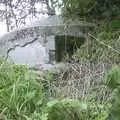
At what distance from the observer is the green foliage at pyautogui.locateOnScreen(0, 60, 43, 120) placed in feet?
9.20

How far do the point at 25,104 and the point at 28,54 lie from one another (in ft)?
8.37

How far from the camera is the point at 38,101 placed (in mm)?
2902

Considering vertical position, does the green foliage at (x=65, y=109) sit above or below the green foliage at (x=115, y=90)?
below

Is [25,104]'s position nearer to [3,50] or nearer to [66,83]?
[66,83]

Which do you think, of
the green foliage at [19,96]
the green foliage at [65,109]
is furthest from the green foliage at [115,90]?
the green foliage at [19,96]

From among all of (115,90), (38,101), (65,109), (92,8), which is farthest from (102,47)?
(115,90)

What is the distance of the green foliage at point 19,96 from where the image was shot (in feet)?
9.20

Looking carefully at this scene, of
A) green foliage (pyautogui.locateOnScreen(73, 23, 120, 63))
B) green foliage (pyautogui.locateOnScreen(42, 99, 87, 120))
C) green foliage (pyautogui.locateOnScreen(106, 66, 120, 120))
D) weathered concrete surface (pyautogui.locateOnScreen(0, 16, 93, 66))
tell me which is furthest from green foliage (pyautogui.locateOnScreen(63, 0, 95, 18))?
green foliage (pyautogui.locateOnScreen(106, 66, 120, 120))

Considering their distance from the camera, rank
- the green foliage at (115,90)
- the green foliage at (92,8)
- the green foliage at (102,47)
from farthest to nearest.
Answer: the green foliage at (92,8) < the green foliage at (102,47) < the green foliage at (115,90)

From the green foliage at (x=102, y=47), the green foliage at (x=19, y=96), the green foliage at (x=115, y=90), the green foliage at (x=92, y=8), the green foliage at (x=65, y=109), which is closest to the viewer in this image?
the green foliage at (x=115, y=90)

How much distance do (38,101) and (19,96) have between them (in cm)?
15

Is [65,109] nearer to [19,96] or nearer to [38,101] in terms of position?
[38,101]

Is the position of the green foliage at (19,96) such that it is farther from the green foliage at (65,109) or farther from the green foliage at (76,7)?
the green foliage at (76,7)

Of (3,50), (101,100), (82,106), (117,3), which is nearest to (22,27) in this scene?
(3,50)
